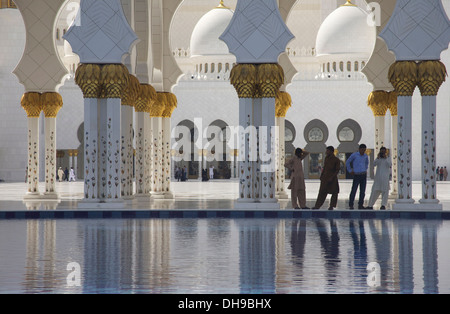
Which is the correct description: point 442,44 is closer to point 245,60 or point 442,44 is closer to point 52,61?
point 245,60

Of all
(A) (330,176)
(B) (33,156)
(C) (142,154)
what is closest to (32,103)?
(B) (33,156)

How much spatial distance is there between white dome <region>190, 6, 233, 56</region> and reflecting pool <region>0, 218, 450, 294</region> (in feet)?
58.4

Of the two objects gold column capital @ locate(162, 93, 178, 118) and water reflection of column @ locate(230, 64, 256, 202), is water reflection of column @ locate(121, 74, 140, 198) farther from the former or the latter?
water reflection of column @ locate(230, 64, 256, 202)

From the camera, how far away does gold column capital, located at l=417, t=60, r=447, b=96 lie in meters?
9.39

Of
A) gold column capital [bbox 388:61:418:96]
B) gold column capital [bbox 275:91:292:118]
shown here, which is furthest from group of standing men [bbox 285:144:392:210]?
gold column capital [bbox 275:91:292:118]

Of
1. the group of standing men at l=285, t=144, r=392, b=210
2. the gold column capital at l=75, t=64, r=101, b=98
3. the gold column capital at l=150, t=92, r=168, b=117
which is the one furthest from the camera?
the gold column capital at l=150, t=92, r=168, b=117

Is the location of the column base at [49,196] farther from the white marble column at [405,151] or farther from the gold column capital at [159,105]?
the white marble column at [405,151]

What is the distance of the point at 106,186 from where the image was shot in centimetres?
978

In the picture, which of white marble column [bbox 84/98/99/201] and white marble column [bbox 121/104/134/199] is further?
white marble column [bbox 121/104/134/199]

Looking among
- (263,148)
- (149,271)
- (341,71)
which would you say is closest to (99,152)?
(263,148)

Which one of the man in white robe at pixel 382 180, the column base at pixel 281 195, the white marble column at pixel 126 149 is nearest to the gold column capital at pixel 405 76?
the man in white robe at pixel 382 180

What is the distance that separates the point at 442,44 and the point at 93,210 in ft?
15.5

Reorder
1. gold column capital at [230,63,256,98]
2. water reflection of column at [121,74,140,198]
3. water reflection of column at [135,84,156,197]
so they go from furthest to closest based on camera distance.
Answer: water reflection of column at [135,84,156,197], water reflection of column at [121,74,140,198], gold column capital at [230,63,256,98]
